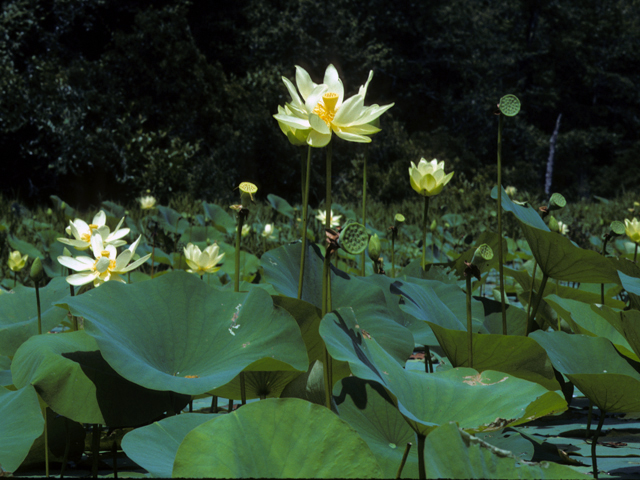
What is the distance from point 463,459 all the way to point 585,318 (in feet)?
2.13

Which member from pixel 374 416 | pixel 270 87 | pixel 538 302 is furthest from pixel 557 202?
pixel 270 87

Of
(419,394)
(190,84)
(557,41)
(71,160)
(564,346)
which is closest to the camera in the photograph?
(419,394)

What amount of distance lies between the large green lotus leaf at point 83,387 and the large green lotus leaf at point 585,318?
0.62m

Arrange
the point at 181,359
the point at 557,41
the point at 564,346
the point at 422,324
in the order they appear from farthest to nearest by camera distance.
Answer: the point at 557,41, the point at 422,324, the point at 564,346, the point at 181,359

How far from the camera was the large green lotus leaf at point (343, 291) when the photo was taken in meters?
0.85

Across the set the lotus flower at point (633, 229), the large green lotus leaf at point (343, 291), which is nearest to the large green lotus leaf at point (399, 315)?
the large green lotus leaf at point (343, 291)

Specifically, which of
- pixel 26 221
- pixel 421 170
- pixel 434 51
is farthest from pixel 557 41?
pixel 421 170

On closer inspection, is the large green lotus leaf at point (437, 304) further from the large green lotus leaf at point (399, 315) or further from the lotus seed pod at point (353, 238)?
the lotus seed pod at point (353, 238)

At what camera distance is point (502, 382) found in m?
0.64

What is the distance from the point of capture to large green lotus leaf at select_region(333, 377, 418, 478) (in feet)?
2.16

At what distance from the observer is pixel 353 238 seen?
0.64 metres

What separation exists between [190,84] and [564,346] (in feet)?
28.3

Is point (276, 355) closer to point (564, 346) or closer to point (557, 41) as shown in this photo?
point (564, 346)

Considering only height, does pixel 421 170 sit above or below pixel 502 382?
above
